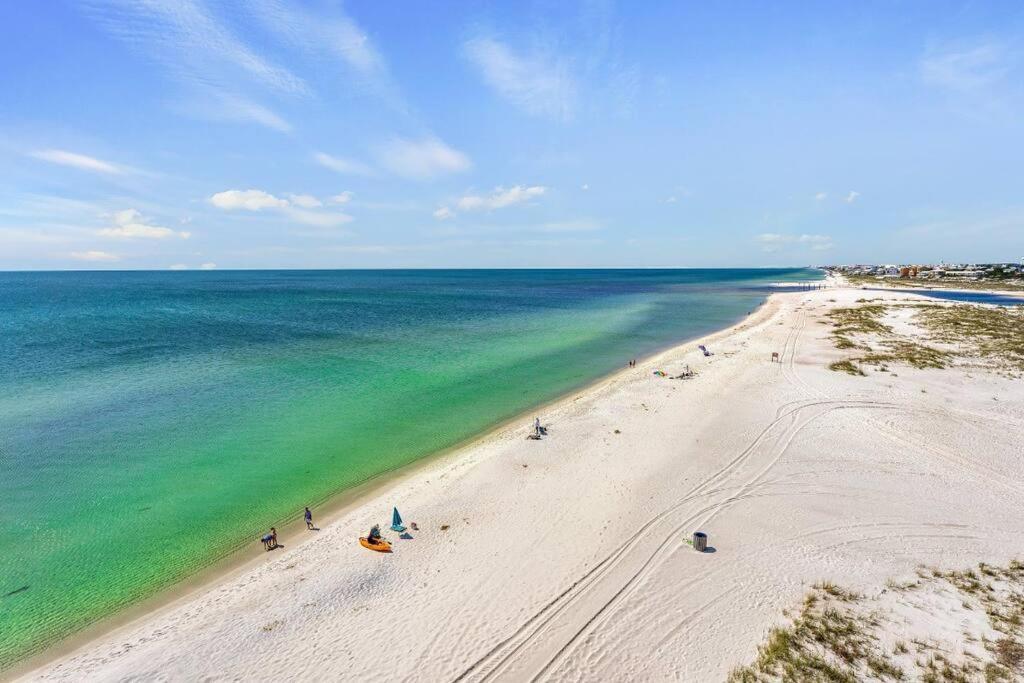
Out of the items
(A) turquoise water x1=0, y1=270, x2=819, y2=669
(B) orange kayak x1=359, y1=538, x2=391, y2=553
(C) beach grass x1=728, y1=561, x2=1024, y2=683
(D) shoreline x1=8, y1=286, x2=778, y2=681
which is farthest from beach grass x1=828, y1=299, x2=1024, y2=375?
(B) orange kayak x1=359, y1=538, x2=391, y2=553

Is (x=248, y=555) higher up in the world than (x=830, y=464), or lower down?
lower down

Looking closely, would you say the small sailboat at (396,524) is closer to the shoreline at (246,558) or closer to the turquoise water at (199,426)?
the shoreline at (246,558)

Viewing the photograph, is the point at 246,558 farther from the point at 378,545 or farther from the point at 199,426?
the point at 199,426

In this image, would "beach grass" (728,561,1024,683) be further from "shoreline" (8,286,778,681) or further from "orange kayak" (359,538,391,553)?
"shoreline" (8,286,778,681)

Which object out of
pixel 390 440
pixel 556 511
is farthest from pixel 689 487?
pixel 390 440

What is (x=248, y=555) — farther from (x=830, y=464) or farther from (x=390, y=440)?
(x=830, y=464)

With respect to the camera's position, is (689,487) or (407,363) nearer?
(689,487)

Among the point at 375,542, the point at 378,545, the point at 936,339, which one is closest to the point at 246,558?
the point at 375,542
